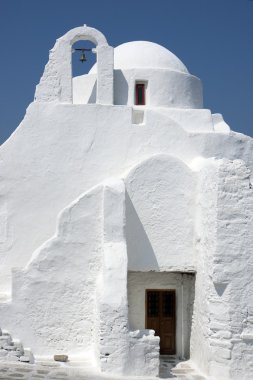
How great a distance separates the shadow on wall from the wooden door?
95 centimetres

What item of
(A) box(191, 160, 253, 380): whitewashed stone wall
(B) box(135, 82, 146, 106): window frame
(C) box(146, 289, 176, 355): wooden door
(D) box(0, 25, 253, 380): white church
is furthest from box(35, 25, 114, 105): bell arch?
(C) box(146, 289, 176, 355): wooden door

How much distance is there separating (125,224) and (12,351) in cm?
357

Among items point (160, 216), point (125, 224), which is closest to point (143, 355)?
point (125, 224)

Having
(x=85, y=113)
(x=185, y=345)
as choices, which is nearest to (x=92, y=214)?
(x=85, y=113)

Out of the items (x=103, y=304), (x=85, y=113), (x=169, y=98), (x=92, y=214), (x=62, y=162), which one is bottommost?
(x=103, y=304)

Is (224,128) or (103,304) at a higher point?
(224,128)

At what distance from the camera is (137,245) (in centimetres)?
1270

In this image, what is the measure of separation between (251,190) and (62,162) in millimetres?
4703

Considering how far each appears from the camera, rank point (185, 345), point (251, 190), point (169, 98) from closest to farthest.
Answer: point (251, 190), point (185, 345), point (169, 98)

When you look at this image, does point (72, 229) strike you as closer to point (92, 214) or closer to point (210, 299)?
point (92, 214)

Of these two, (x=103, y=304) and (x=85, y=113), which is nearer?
(x=103, y=304)

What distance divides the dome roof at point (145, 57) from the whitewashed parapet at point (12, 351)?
8024 mm

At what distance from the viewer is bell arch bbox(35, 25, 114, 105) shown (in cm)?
1366

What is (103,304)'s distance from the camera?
35.4ft
